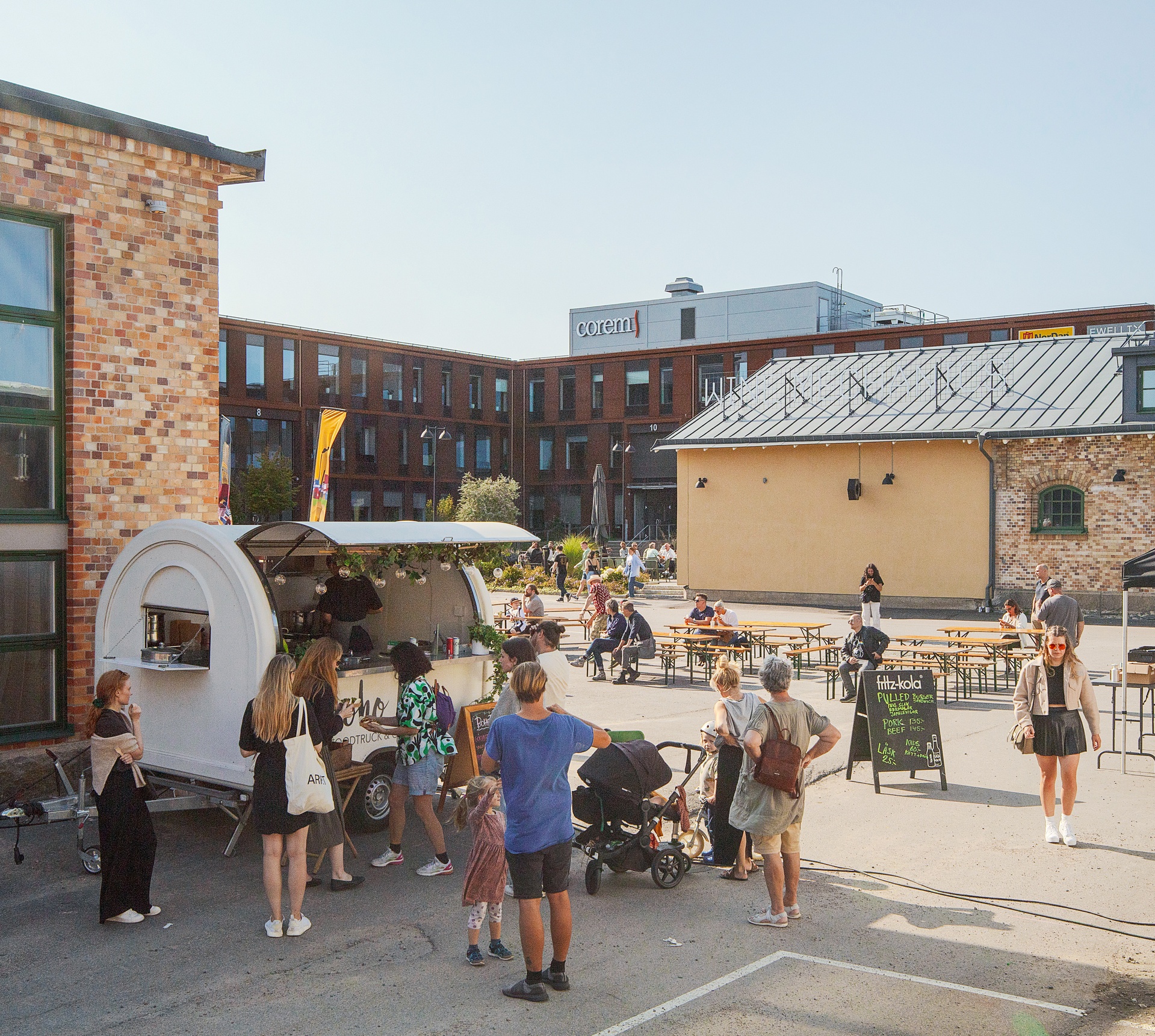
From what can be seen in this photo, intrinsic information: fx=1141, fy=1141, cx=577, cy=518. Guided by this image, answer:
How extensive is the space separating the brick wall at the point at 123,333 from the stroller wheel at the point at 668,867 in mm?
5347

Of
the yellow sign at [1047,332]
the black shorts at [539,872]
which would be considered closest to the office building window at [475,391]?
the yellow sign at [1047,332]

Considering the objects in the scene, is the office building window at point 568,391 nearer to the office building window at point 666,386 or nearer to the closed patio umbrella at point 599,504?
the office building window at point 666,386

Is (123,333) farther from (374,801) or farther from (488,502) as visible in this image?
(488,502)

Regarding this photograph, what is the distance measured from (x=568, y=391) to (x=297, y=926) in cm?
5256

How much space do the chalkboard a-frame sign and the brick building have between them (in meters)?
6.47

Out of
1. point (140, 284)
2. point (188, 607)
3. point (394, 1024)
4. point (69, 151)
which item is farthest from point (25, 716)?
point (394, 1024)

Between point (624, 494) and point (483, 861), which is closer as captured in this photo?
point (483, 861)

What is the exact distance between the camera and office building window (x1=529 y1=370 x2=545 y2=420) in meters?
59.2

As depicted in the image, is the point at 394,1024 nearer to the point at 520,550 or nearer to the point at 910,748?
the point at 910,748

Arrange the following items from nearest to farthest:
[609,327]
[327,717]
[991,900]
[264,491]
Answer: [991,900] < [327,717] < [264,491] < [609,327]

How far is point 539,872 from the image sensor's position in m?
5.63

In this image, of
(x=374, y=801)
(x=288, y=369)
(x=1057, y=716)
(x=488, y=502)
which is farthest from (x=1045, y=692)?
(x=288, y=369)

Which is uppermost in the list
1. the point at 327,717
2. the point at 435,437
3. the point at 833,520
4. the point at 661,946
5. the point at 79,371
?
the point at 435,437

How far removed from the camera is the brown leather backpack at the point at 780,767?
6.67m
